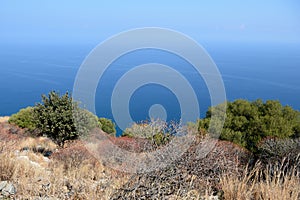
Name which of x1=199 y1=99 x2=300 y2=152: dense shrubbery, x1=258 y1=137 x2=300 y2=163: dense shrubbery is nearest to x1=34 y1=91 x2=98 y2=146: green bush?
x1=258 y1=137 x2=300 y2=163: dense shrubbery

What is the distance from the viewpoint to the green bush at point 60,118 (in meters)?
9.71

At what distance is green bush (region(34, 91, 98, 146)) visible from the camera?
971 cm

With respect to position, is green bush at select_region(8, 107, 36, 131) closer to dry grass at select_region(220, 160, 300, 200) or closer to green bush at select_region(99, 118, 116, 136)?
green bush at select_region(99, 118, 116, 136)

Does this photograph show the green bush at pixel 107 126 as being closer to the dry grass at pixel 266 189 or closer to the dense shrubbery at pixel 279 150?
the dense shrubbery at pixel 279 150

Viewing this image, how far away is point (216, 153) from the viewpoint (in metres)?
4.09

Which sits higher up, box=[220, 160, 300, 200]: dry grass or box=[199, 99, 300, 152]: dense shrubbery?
box=[199, 99, 300, 152]: dense shrubbery

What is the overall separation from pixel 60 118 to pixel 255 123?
876cm

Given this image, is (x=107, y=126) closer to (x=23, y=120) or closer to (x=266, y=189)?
(x=23, y=120)

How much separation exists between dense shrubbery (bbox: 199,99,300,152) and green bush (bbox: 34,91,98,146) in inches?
223

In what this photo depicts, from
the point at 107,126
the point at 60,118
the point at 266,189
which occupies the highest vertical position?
the point at 107,126

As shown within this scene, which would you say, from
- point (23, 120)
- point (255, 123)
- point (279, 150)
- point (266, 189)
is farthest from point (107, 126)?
point (266, 189)

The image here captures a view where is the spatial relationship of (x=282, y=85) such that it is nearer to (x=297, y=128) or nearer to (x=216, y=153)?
(x=297, y=128)

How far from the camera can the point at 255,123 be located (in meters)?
14.4

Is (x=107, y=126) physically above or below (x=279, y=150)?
above
